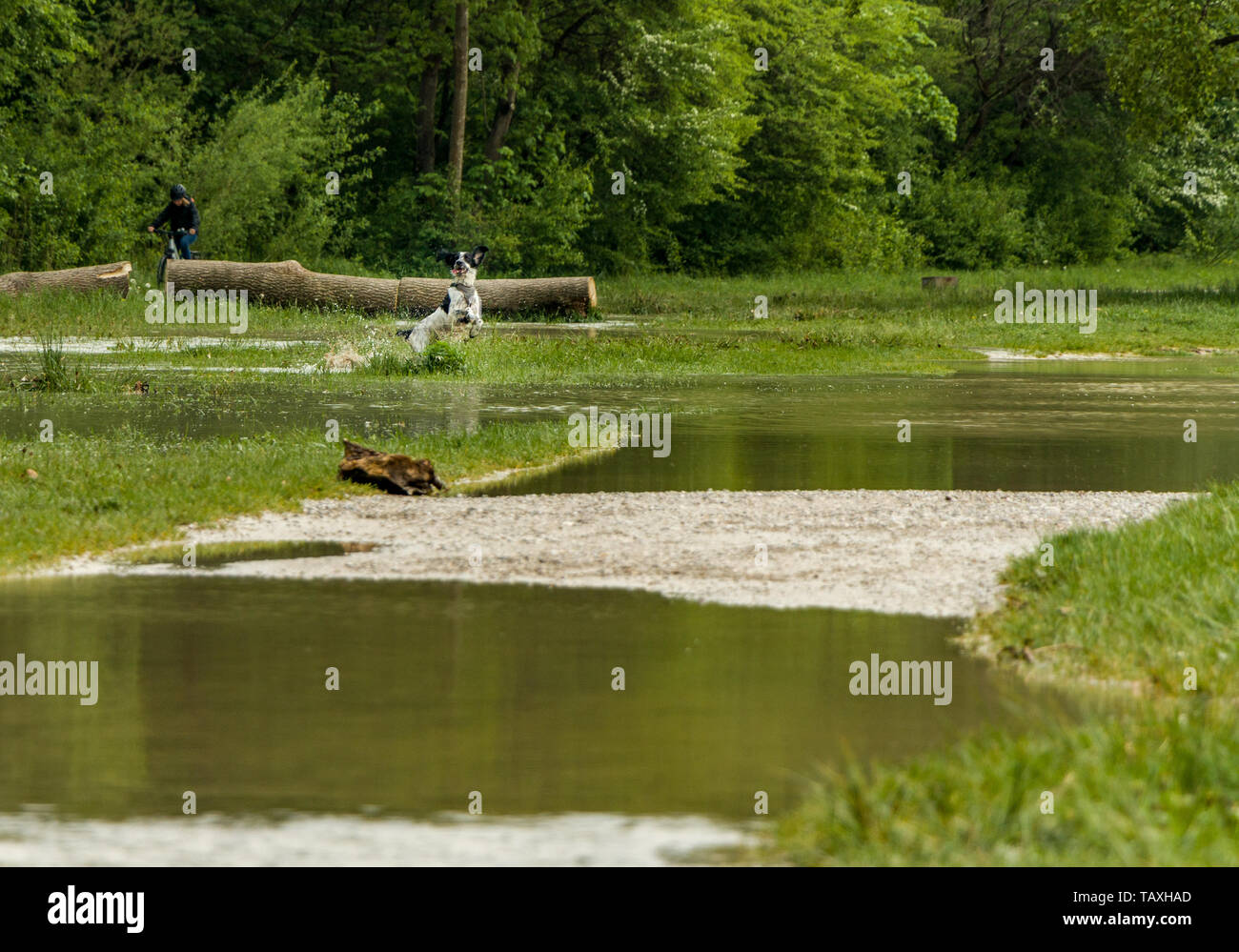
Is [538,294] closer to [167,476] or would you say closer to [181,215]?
[181,215]

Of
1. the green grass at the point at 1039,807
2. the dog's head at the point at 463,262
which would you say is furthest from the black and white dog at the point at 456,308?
the green grass at the point at 1039,807

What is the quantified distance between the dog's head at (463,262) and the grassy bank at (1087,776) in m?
15.5

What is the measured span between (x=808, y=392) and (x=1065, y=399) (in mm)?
3033

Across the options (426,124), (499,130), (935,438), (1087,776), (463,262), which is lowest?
(1087,776)

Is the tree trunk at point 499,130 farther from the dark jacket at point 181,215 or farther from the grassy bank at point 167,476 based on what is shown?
the grassy bank at point 167,476

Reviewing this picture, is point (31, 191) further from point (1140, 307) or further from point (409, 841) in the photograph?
point (409, 841)

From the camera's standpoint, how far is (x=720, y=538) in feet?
33.2

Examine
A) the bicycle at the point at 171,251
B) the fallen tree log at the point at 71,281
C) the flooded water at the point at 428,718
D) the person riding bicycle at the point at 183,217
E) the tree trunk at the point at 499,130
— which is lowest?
the flooded water at the point at 428,718

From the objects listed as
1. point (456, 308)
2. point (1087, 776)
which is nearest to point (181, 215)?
point (456, 308)

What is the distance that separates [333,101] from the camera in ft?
152

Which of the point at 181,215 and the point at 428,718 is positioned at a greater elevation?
the point at 181,215

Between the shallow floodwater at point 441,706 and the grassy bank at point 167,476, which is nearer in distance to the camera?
the shallow floodwater at point 441,706

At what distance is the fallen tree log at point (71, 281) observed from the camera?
107 ft

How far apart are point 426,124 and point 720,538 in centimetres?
4153
